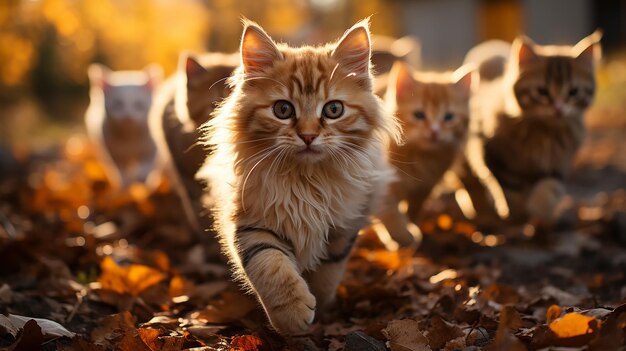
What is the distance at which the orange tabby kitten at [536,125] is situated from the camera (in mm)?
4250

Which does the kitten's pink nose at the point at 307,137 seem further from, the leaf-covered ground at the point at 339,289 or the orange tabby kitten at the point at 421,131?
the orange tabby kitten at the point at 421,131

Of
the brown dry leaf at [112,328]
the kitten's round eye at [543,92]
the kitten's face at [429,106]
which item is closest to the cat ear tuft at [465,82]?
the kitten's face at [429,106]

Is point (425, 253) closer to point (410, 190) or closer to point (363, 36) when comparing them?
point (410, 190)

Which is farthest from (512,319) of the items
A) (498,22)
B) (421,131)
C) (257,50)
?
(498,22)

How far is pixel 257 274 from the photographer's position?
8.20 ft

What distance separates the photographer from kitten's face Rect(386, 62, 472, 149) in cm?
416

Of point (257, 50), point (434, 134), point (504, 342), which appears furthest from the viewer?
point (434, 134)

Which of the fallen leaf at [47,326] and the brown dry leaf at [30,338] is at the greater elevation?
the brown dry leaf at [30,338]

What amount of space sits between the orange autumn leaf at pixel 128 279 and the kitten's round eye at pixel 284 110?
1.12m

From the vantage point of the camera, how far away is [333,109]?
8.92ft

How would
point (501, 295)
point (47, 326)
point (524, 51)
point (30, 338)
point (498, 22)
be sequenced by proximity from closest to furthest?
point (30, 338), point (47, 326), point (501, 295), point (524, 51), point (498, 22)

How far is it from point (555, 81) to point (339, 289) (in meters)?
2.09

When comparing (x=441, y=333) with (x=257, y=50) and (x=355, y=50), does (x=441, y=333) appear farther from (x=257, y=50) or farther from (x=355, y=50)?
(x=257, y=50)

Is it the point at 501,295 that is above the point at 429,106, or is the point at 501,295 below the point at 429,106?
below
